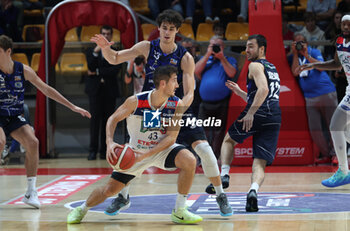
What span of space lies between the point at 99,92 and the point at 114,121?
5650 millimetres

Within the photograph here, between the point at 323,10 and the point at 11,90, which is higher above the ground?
the point at 323,10

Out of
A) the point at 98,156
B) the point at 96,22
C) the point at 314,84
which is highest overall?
the point at 96,22

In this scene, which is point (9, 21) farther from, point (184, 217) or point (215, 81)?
point (184, 217)

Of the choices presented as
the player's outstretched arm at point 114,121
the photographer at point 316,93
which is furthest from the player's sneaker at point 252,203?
the photographer at point 316,93

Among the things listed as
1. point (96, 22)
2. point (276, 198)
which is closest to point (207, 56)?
point (96, 22)

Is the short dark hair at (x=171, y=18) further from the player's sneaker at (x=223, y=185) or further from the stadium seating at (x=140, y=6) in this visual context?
the stadium seating at (x=140, y=6)

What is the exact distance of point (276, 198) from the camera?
6938mm

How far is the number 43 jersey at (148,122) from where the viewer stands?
18.5ft

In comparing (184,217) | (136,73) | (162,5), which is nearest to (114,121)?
(184,217)

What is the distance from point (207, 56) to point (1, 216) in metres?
4.74

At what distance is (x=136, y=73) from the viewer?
10.5 m

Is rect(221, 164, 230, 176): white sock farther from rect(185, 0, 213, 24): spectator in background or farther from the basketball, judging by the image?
rect(185, 0, 213, 24): spectator in background

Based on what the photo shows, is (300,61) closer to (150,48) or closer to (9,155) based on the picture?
(150,48)

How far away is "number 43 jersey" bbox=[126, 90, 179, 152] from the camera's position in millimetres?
5648
